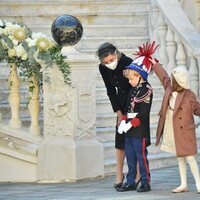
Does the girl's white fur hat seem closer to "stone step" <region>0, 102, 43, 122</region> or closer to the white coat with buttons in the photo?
the white coat with buttons

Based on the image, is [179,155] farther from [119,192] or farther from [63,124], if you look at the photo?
[63,124]

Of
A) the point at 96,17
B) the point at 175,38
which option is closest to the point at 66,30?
the point at 175,38

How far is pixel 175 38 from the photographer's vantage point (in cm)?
1432

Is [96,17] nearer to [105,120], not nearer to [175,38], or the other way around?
[175,38]

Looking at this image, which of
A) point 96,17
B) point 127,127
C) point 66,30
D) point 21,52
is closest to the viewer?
point 127,127

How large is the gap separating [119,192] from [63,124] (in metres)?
1.33

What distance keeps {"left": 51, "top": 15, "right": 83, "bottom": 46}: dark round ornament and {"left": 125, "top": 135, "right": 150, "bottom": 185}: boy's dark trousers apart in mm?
1582

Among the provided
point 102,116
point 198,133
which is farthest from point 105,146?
point 198,133

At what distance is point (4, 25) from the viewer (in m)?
12.0

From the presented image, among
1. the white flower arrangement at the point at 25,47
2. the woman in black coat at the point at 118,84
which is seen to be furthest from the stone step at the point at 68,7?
the woman in black coat at the point at 118,84

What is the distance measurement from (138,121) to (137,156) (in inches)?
14.7

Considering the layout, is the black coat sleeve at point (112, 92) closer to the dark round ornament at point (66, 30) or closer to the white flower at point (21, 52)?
the dark round ornament at point (66, 30)

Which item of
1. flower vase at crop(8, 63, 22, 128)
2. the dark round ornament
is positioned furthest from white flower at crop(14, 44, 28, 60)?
the dark round ornament

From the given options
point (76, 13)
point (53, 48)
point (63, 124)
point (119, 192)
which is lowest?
point (119, 192)
